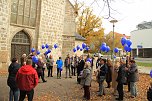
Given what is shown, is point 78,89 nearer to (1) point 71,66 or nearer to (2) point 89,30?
(1) point 71,66

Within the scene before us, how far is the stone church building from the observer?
20.5 metres

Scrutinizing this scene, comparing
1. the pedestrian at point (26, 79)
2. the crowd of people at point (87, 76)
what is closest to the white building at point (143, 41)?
the crowd of people at point (87, 76)

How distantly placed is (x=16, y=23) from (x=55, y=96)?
12.0 metres

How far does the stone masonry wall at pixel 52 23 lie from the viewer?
24.0 meters

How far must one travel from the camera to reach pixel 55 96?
1162 cm

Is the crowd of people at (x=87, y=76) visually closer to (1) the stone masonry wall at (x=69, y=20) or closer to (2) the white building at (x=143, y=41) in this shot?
(1) the stone masonry wall at (x=69, y=20)

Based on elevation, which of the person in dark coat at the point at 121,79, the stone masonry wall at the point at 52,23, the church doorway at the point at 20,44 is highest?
the stone masonry wall at the point at 52,23

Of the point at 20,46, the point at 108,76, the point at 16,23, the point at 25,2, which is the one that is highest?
the point at 25,2

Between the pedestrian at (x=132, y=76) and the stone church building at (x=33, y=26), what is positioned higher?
the stone church building at (x=33, y=26)

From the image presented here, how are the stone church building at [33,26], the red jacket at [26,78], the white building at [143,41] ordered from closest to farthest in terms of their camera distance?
1. the red jacket at [26,78]
2. the stone church building at [33,26]
3. the white building at [143,41]

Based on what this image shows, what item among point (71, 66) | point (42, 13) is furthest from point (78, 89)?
point (42, 13)

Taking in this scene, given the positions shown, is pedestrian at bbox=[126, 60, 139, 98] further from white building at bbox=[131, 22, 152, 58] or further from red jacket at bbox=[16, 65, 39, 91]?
white building at bbox=[131, 22, 152, 58]

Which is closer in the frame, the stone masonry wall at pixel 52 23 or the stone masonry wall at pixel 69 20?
the stone masonry wall at pixel 52 23

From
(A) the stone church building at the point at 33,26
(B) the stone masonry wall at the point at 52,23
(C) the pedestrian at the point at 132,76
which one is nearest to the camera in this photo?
(C) the pedestrian at the point at 132,76
